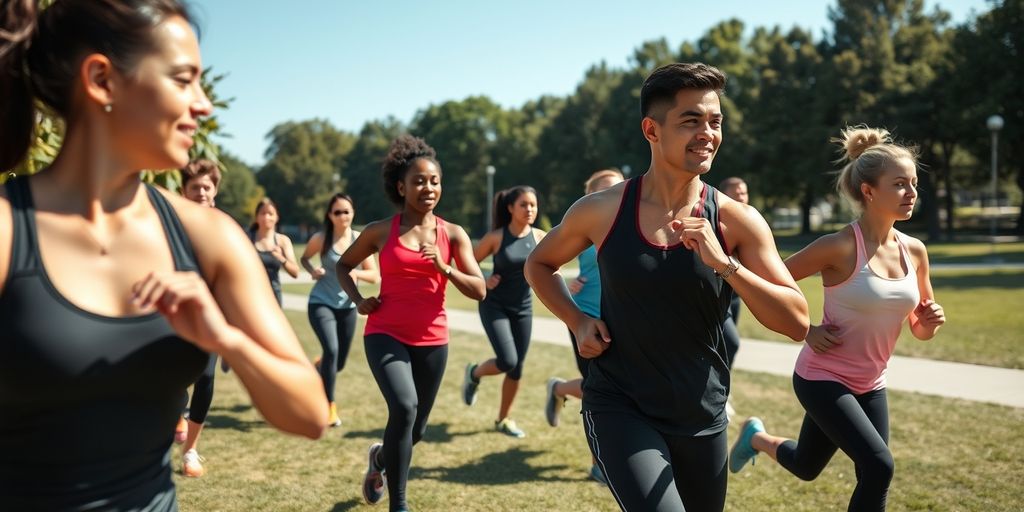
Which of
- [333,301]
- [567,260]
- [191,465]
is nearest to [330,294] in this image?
[333,301]

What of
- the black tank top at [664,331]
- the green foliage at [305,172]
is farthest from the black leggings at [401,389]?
the green foliage at [305,172]

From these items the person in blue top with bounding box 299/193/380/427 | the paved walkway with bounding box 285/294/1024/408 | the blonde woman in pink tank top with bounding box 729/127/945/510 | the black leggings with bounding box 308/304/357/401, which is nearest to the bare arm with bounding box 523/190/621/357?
the blonde woman in pink tank top with bounding box 729/127/945/510

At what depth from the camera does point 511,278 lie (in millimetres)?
8039

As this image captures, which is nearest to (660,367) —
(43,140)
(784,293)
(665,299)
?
(665,299)

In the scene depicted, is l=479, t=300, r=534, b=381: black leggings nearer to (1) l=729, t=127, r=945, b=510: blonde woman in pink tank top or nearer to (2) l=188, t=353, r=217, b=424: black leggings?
(2) l=188, t=353, r=217, b=424: black leggings

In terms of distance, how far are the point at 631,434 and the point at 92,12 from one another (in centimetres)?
229

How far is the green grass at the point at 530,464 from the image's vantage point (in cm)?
580

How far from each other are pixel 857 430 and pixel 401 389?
2.56m

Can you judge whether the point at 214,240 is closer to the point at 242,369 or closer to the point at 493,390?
the point at 242,369

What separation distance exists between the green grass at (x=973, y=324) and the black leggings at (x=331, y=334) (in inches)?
283

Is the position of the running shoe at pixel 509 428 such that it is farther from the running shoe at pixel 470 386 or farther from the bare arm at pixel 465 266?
the bare arm at pixel 465 266

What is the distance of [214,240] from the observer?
6.25 ft

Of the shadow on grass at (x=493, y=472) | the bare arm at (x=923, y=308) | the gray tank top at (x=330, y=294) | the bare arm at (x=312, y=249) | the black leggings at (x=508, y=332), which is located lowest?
the shadow on grass at (x=493, y=472)

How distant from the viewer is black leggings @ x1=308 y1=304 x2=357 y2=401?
8133 mm
